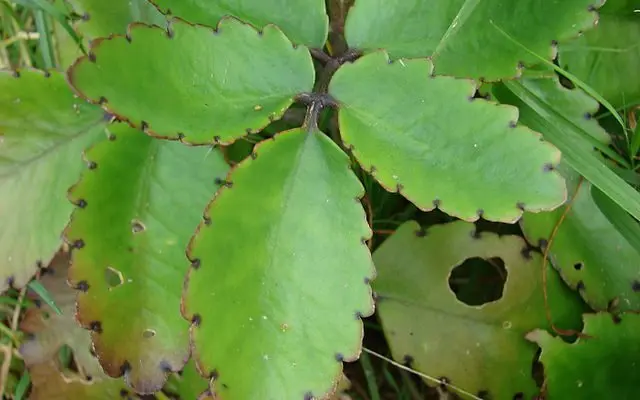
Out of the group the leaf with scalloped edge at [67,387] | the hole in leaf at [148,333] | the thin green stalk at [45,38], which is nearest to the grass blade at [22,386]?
the leaf with scalloped edge at [67,387]

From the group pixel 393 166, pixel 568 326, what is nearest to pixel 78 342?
pixel 393 166

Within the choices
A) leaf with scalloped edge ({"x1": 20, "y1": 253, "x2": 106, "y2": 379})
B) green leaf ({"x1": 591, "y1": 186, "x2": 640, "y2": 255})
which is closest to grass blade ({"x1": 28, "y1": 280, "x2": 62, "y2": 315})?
leaf with scalloped edge ({"x1": 20, "y1": 253, "x2": 106, "y2": 379})

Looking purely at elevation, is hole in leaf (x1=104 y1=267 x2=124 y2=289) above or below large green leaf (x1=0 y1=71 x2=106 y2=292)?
below

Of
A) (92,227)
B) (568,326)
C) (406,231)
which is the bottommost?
(568,326)

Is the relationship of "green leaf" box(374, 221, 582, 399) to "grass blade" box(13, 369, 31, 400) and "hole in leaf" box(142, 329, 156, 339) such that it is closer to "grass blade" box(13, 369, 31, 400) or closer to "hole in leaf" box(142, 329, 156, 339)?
"hole in leaf" box(142, 329, 156, 339)

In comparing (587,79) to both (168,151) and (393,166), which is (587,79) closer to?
(393,166)

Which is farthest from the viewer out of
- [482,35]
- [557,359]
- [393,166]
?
[557,359]
